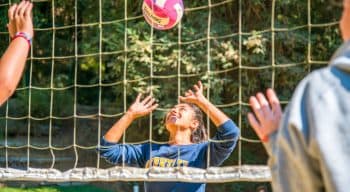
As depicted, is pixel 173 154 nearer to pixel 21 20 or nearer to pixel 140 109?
pixel 140 109

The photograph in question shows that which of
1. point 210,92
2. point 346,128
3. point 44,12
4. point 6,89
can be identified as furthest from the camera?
point 44,12

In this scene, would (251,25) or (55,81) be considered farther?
(55,81)

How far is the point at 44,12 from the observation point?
6.89 metres

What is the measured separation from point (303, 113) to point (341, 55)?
3.6 inches

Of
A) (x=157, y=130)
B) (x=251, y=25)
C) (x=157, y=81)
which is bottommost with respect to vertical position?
(x=157, y=130)

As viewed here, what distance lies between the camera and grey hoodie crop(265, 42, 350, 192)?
777mm

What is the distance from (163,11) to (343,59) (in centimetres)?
248

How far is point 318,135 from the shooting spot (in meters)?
0.77

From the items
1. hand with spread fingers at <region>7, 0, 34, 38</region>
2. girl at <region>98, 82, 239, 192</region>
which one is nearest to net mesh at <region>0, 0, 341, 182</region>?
girl at <region>98, 82, 239, 192</region>

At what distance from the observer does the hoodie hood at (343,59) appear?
81 cm

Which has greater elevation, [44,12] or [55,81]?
[44,12]

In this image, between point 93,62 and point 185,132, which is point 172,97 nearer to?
point 93,62

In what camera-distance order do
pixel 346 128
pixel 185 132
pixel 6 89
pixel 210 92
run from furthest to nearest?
pixel 210 92, pixel 185 132, pixel 6 89, pixel 346 128

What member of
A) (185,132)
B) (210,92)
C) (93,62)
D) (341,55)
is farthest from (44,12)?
(341,55)
